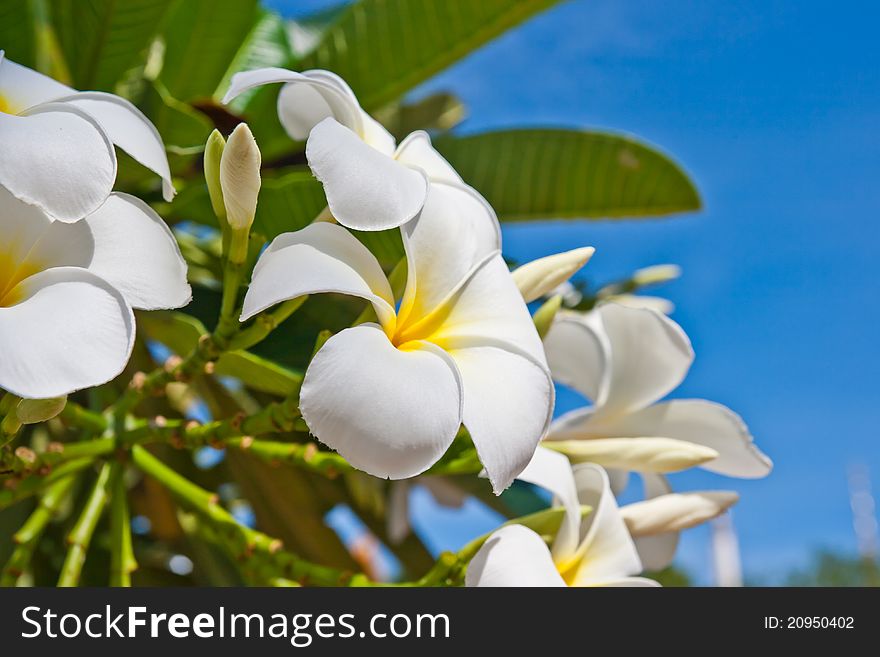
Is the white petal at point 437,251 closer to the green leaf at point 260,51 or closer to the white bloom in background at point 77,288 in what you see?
the white bloom in background at point 77,288

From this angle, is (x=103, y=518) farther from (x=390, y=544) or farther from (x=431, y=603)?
(x=431, y=603)

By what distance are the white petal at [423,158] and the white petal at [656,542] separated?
0.36 meters

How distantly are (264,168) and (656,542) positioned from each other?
671 mm

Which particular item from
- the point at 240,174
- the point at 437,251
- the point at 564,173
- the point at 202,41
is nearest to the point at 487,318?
the point at 437,251

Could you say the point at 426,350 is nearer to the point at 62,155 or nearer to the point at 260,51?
the point at 62,155

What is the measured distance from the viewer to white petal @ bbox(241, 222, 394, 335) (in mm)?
458

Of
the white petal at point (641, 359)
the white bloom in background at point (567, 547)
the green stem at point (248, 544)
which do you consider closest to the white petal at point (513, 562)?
the white bloom in background at point (567, 547)

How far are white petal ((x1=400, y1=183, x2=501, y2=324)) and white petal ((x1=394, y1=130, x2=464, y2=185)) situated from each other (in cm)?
2

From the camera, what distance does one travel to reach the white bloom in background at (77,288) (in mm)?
403

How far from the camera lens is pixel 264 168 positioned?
3.77 ft

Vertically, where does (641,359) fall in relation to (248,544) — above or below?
above

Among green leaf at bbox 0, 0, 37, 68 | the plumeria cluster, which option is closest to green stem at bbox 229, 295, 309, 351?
the plumeria cluster

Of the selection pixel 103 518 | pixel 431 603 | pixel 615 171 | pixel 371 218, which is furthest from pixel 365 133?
pixel 103 518

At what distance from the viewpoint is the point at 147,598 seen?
59 cm
